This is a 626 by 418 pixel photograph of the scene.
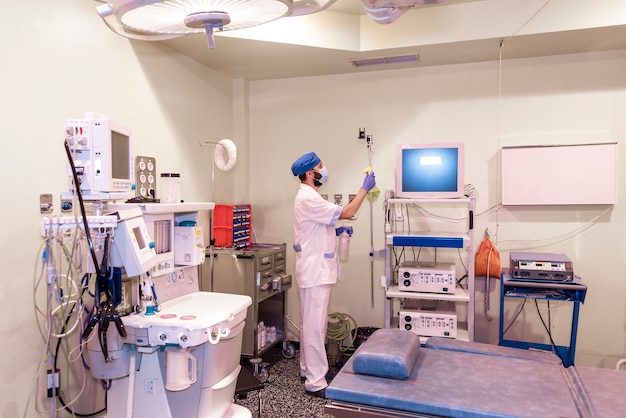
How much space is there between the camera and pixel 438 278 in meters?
3.31

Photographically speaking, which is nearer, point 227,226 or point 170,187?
point 170,187

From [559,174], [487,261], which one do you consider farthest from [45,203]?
[559,174]

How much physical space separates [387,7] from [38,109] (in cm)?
194

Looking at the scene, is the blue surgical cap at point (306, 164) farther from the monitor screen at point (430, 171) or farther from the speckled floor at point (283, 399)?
the speckled floor at point (283, 399)

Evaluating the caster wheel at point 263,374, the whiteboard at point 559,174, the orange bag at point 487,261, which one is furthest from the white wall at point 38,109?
the whiteboard at point 559,174

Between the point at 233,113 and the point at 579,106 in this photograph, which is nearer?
the point at 579,106

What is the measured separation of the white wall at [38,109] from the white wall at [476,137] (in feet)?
5.02

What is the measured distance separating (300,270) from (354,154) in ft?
4.70

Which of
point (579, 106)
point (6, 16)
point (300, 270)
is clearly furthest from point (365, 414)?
point (579, 106)

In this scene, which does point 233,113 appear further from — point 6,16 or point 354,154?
point 6,16

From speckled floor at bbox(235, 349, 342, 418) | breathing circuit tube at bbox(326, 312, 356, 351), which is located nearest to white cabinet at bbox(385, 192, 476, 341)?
breathing circuit tube at bbox(326, 312, 356, 351)

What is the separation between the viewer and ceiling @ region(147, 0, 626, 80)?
3.13 meters

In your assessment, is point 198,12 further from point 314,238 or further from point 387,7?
point 314,238

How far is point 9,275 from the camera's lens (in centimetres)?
226
